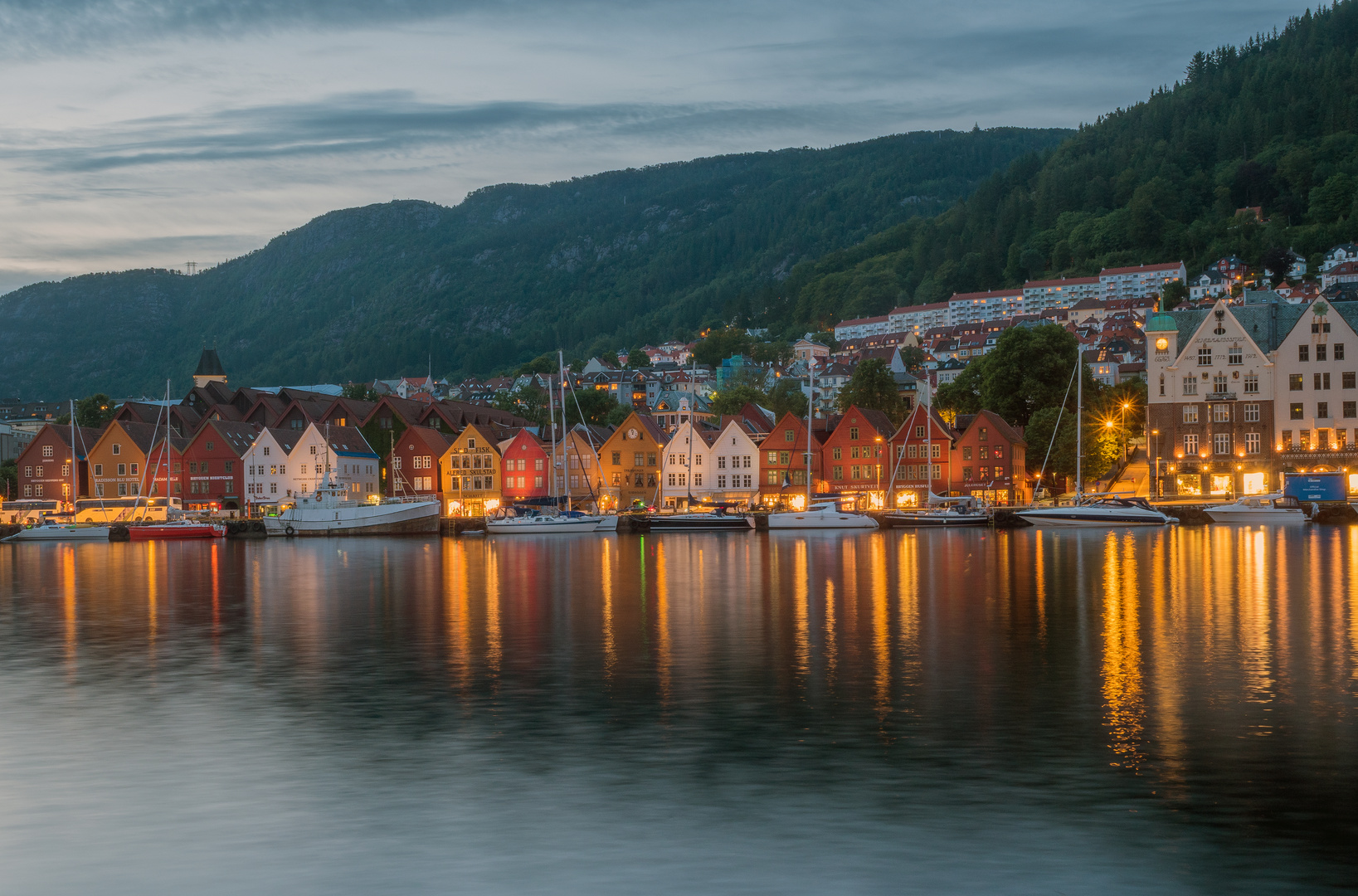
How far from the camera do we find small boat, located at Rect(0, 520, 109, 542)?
101000 millimetres

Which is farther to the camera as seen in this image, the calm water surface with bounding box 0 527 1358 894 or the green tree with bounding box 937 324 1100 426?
the green tree with bounding box 937 324 1100 426

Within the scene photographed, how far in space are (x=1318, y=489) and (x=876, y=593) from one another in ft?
206

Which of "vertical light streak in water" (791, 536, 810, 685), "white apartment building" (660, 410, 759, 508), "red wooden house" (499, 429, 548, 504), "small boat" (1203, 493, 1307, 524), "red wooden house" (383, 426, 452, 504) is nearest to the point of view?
"vertical light streak in water" (791, 536, 810, 685)

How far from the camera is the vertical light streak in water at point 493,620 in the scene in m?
29.0

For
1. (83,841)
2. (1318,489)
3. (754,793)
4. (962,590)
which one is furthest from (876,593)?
(1318,489)

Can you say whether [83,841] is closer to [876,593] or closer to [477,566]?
[876,593]

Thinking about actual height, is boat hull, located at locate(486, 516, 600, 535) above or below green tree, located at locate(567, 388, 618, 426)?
below

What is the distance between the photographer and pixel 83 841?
1530cm

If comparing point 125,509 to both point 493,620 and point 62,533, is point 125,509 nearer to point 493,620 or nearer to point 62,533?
point 62,533

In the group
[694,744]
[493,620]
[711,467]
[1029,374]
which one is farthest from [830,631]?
[1029,374]

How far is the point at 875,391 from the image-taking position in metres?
127

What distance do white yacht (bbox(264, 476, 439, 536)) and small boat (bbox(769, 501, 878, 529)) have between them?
2808 cm

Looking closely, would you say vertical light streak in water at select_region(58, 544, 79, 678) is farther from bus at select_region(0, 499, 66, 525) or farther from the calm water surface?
bus at select_region(0, 499, 66, 525)

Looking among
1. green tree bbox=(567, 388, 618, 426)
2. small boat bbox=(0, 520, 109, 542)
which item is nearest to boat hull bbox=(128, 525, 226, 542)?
small boat bbox=(0, 520, 109, 542)
